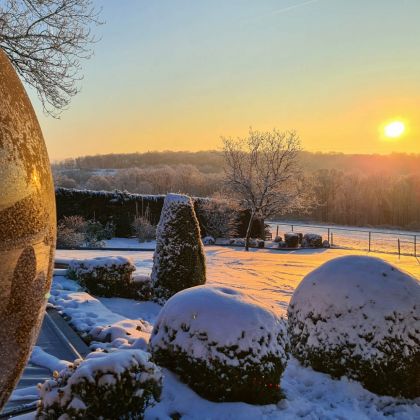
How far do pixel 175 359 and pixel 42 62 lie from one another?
10.8 m

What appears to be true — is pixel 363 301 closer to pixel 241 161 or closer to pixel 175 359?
pixel 175 359

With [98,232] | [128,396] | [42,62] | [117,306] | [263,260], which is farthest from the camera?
[98,232]

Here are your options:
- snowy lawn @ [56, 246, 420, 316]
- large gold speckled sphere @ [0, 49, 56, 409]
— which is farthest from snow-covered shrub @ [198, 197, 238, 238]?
large gold speckled sphere @ [0, 49, 56, 409]

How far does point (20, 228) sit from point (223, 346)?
3426 mm

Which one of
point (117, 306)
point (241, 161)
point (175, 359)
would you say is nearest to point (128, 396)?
point (175, 359)

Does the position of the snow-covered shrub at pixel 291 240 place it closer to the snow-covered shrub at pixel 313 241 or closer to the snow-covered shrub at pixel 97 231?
the snow-covered shrub at pixel 313 241

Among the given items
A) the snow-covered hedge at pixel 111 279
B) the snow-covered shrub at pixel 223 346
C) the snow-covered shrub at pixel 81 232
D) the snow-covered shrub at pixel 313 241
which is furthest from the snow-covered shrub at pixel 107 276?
the snow-covered shrub at pixel 313 241

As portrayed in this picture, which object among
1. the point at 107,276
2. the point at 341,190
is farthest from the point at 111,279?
the point at 341,190

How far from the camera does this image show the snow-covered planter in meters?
5.42

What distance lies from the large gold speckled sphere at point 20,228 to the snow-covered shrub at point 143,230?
24693 millimetres

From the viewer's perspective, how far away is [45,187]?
1614 mm

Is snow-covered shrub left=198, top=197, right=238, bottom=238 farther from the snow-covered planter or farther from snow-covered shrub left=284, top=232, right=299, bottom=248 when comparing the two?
the snow-covered planter

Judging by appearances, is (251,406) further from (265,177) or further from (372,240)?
(372,240)

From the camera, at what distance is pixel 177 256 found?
389 inches
